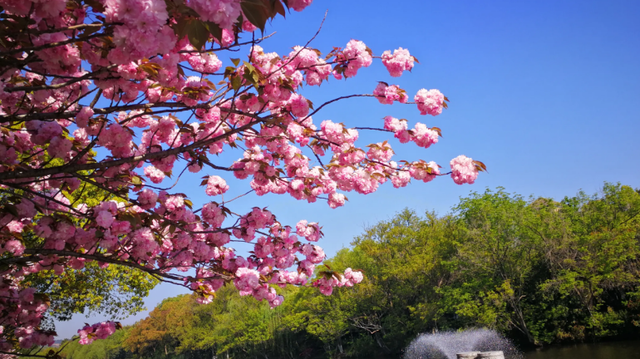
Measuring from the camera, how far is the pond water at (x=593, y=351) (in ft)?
60.5

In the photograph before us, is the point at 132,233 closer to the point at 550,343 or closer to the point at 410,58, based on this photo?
the point at 410,58

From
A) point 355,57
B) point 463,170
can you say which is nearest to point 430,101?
point 463,170

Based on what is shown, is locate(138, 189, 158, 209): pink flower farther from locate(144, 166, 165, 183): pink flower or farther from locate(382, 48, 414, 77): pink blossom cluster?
locate(382, 48, 414, 77): pink blossom cluster

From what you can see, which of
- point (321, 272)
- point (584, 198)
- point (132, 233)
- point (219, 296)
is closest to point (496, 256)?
point (584, 198)

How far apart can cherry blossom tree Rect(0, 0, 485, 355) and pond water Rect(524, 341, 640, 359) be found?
19656 millimetres

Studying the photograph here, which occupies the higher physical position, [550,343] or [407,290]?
[407,290]

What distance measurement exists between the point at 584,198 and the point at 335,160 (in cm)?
3173

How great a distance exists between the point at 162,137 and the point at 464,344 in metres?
24.9

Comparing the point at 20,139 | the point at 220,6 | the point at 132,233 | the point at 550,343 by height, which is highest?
the point at 20,139

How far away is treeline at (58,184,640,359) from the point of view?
Result: 22.6m

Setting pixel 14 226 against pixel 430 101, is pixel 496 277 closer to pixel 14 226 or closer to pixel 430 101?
pixel 430 101

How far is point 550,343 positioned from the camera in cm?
2467

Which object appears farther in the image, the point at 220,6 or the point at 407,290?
the point at 407,290

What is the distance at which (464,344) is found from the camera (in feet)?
79.4
